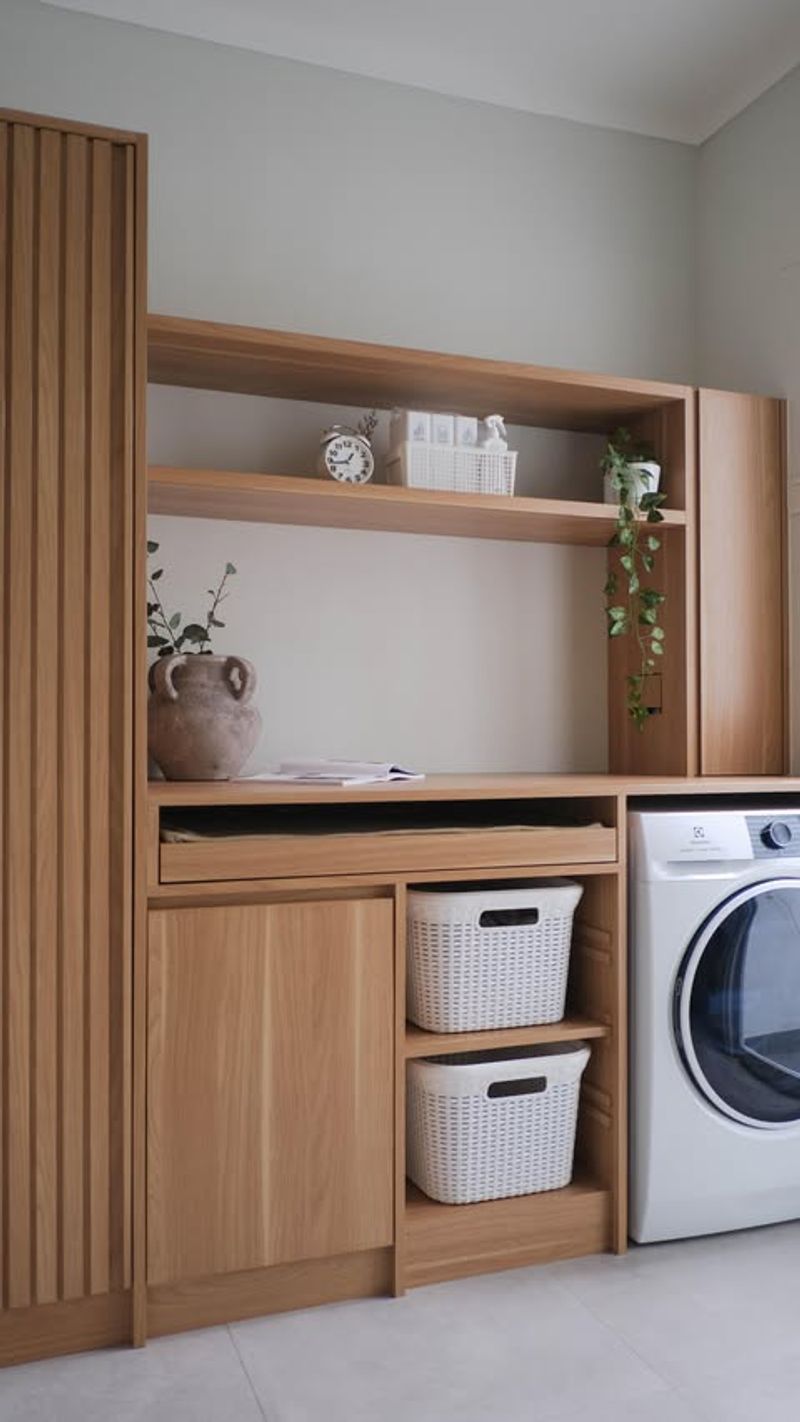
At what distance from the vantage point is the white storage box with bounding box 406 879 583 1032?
2.10 m

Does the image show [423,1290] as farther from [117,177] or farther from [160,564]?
[117,177]

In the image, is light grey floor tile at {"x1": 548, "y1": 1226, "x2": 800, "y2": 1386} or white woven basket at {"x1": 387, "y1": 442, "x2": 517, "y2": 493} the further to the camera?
white woven basket at {"x1": 387, "y1": 442, "x2": 517, "y2": 493}

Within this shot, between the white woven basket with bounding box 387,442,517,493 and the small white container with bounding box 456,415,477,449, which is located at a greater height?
the small white container with bounding box 456,415,477,449

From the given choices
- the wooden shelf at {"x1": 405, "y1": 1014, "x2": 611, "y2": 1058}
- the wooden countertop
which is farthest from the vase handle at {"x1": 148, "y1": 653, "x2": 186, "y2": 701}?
the wooden shelf at {"x1": 405, "y1": 1014, "x2": 611, "y2": 1058}

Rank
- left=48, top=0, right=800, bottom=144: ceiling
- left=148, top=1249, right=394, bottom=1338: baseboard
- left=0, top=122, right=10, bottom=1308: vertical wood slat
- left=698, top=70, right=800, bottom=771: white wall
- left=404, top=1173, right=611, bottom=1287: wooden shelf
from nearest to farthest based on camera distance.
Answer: left=0, top=122, right=10, bottom=1308: vertical wood slat < left=148, top=1249, right=394, bottom=1338: baseboard < left=404, top=1173, right=611, bottom=1287: wooden shelf < left=48, top=0, right=800, bottom=144: ceiling < left=698, top=70, right=800, bottom=771: white wall

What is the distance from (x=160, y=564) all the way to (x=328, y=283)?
0.78 m

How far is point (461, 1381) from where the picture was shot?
5.70ft

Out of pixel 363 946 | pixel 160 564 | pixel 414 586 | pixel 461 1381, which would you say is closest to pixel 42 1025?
pixel 363 946

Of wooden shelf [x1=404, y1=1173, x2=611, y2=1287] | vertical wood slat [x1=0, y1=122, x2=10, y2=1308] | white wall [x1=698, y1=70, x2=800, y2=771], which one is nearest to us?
vertical wood slat [x1=0, y1=122, x2=10, y2=1308]

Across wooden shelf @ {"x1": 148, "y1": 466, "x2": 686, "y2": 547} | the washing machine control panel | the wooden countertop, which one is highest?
wooden shelf @ {"x1": 148, "y1": 466, "x2": 686, "y2": 547}

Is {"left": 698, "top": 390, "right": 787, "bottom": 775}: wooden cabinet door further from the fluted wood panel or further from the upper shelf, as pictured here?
the fluted wood panel

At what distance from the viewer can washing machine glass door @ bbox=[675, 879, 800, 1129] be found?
2.20 metres

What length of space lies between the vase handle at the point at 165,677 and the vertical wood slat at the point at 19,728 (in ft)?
1.39

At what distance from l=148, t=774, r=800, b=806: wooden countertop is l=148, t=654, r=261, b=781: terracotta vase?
0.04 meters
